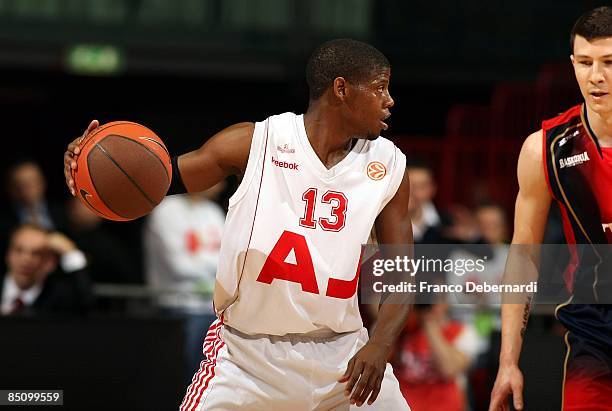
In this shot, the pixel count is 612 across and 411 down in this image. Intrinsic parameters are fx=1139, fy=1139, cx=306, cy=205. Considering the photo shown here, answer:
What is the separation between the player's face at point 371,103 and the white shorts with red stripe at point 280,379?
2.93ft

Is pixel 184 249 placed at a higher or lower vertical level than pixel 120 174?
lower

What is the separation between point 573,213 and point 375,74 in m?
0.97

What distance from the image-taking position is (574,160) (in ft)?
14.9

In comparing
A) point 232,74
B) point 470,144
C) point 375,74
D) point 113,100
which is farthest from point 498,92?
point 375,74

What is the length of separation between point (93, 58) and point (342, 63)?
7.50m

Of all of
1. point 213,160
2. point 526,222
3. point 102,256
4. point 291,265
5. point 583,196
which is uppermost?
point 213,160

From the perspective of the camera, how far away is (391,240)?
466cm

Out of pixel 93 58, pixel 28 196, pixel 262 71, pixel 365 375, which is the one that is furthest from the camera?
pixel 262 71

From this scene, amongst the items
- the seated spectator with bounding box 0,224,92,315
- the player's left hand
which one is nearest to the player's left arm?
the player's left hand

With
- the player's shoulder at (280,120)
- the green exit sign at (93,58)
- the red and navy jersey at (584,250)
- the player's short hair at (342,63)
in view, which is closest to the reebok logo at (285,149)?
the player's shoulder at (280,120)

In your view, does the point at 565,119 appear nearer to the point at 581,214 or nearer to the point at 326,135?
the point at 581,214

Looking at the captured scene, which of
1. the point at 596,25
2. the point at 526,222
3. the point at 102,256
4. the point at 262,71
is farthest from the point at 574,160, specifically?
the point at 262,71

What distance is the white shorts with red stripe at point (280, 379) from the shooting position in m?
4.52

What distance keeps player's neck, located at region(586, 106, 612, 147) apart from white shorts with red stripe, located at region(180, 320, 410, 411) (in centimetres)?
127
